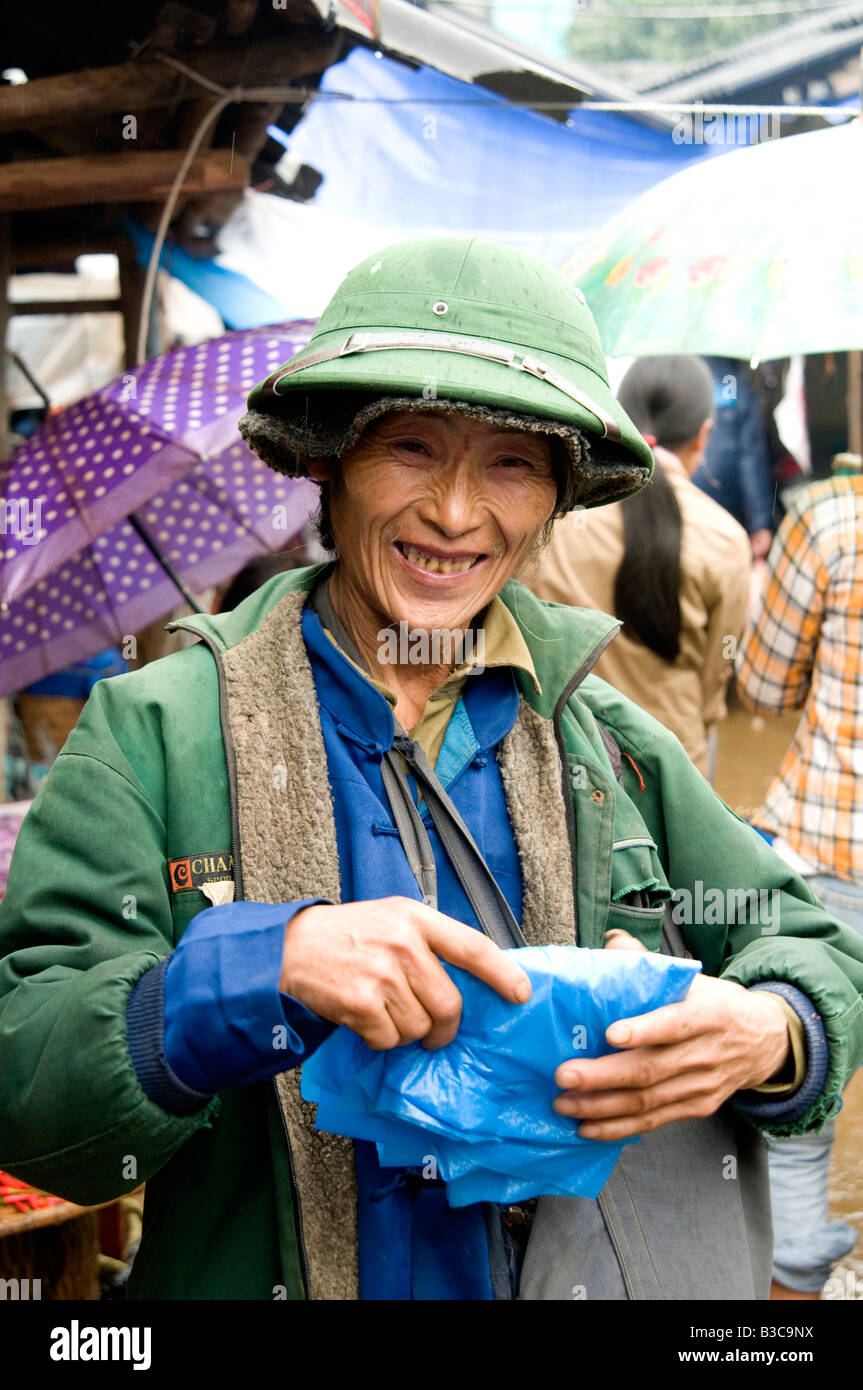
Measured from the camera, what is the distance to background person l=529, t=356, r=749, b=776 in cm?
362

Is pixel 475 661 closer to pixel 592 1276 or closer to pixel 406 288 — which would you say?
pixel 406 288

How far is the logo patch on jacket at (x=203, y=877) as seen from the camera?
4.65 feet

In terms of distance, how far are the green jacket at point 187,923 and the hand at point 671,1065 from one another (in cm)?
12

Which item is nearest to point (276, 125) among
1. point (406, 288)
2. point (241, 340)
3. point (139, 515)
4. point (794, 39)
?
point (241, 340)

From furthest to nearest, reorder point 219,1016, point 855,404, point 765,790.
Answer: point 855,404 → point 765,790 → point 219,1016

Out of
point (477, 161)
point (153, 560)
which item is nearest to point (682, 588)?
point (153, 560)

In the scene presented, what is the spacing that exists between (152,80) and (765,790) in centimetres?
460

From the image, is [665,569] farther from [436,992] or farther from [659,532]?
[436,992]

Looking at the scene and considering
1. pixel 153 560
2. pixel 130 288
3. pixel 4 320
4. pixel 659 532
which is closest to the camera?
pixel 659 532

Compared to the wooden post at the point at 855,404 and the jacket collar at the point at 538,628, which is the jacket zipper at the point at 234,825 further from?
the wooden post at the point at 855,404

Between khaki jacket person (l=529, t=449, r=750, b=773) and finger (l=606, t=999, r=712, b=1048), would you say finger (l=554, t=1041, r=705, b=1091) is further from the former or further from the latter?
khaki jacket person (l=529, t=449, r=750, b=773)

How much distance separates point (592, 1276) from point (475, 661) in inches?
29.5

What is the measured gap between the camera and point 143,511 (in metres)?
4.23

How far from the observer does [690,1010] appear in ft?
4.39
